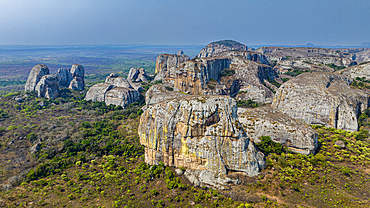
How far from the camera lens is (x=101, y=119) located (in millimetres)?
54750

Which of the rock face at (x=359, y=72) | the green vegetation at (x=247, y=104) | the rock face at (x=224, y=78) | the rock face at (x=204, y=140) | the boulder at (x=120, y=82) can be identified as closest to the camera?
the rock face at (x=204, y=140)

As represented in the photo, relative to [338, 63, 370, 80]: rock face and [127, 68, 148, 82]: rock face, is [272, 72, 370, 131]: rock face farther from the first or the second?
[127, 68, 148, 82]: rock face

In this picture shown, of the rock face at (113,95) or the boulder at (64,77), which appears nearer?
the rock face at (113,95)

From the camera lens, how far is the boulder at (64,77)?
294ft

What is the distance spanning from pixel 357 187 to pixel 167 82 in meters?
63.3

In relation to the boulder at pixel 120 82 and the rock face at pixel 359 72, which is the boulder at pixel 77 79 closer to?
the boulder at pixel 120 82

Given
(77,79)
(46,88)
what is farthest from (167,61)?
(46,88)

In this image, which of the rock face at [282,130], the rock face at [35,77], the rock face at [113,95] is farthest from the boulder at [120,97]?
the rock face at [282,130]

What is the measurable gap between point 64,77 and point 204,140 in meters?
95.6

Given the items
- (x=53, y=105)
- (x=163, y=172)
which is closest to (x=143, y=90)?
(x=53, y=105)

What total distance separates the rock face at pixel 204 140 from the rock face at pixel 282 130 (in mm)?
6988

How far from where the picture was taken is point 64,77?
300ft

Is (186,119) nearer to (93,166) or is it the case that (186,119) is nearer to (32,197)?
(93,166)

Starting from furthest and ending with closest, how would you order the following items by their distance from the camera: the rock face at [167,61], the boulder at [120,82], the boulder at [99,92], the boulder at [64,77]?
the rock face at [167,61] < the boulder at [64,77] < the boulder at [120,82] < the boulder at [99,92]
